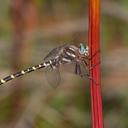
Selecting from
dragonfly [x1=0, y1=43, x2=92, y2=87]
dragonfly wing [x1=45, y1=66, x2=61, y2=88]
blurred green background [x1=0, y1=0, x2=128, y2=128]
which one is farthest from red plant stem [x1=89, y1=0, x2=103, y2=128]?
blurred green background [x1=0, y1=0, x2=128, y2=128]

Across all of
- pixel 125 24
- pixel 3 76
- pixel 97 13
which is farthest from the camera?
pixel 125 24

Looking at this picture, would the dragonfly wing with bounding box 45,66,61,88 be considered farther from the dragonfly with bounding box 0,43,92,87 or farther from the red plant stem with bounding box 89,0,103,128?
the red plant stem with bounding box 89,0,103,128

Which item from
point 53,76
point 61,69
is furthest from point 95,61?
point 61,69

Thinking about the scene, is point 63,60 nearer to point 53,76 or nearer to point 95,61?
point 53,76

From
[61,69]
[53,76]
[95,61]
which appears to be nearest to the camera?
[95,61]

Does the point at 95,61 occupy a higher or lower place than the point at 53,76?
lower

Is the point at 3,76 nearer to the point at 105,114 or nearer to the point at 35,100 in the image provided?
the point at 35,100

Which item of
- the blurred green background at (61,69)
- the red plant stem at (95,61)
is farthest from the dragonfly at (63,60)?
the red plant stem at (95,61)

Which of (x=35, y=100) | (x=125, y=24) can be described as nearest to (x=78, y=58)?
(x=35, y=100)
